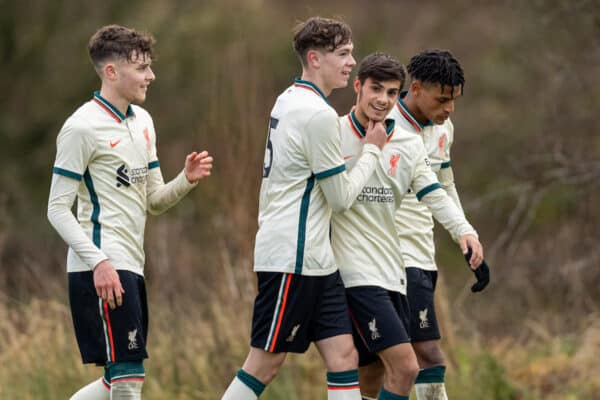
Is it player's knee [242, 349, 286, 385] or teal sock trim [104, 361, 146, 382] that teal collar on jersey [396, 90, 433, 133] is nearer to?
player's knee [242, 349, 286, 385]

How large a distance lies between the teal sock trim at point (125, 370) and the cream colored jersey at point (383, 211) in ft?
3.67

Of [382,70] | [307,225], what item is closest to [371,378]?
[307,225]

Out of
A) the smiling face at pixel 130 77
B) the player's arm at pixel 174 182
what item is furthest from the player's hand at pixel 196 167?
the smiling face at pixel 130 77

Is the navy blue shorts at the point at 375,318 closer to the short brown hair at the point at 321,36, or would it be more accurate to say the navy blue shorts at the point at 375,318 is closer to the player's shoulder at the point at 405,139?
the player's shoulder at the point at 405,139

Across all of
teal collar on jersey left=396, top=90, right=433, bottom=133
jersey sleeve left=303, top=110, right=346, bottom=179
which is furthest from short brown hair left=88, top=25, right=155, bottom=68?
teal collar on jersey left=396, top=90, right=433, bottom=133

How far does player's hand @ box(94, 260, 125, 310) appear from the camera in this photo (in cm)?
550

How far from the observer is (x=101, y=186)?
5.71 m

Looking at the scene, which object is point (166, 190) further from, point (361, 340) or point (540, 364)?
point (540, 364)

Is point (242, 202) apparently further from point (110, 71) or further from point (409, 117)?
point (110, 71)

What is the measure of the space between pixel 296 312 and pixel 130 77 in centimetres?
147

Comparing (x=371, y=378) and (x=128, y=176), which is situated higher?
(x=128, y=176)

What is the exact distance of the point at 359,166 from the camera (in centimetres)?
556

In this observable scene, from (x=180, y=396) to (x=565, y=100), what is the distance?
5.32 m

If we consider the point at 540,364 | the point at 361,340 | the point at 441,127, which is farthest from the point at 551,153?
the point at 361,340
